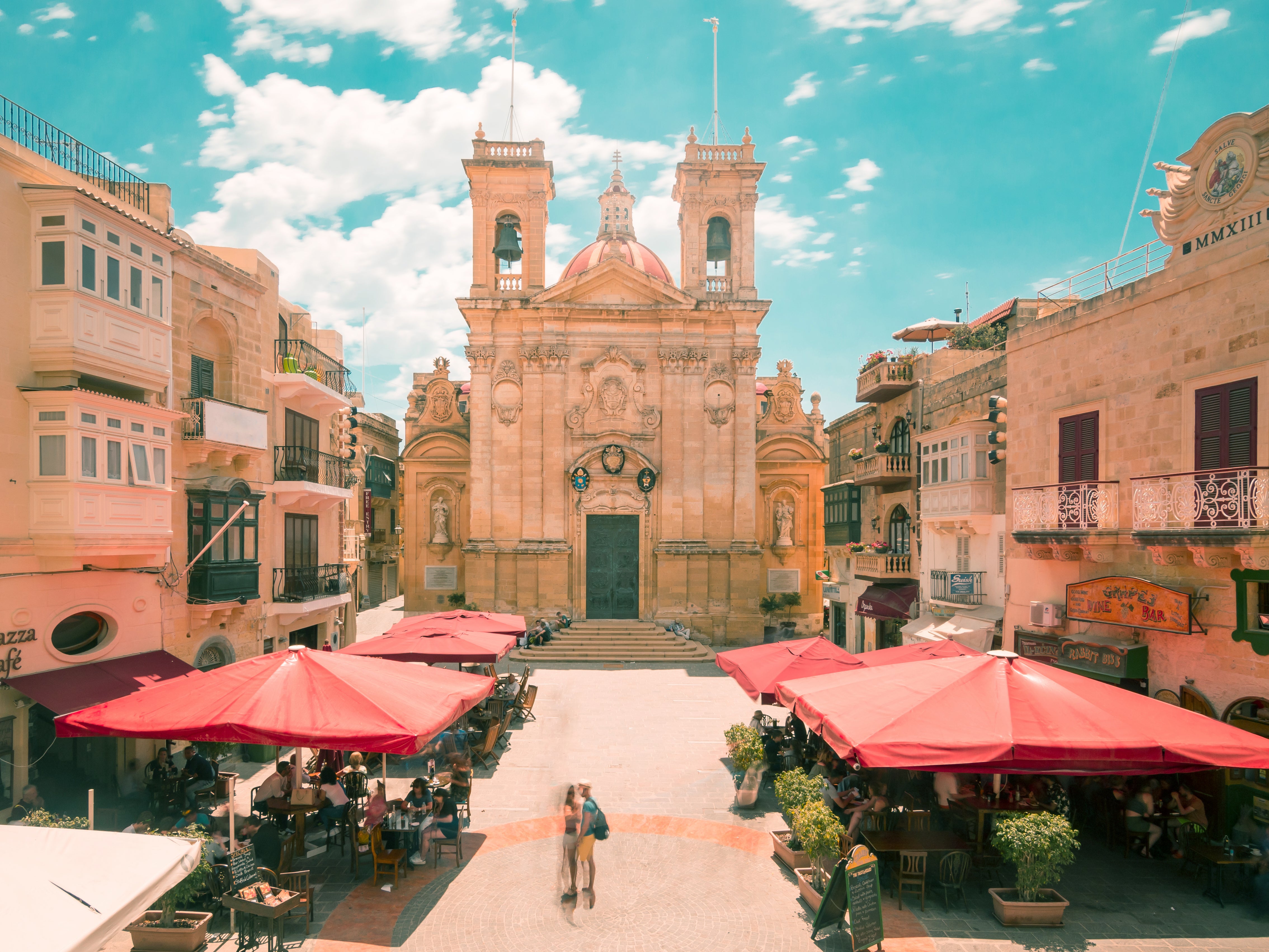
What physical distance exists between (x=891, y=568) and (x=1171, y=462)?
466 inches

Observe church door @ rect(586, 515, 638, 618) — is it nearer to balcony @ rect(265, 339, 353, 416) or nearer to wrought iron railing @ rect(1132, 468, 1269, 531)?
balcony @ rect(265, 339, 353, 416)

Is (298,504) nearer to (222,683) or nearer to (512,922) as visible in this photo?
(222,683)

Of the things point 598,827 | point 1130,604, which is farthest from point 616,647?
point 598,827

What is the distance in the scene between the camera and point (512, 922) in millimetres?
9867

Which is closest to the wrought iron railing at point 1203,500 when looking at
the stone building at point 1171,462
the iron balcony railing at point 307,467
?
the stone building at point 1171,462

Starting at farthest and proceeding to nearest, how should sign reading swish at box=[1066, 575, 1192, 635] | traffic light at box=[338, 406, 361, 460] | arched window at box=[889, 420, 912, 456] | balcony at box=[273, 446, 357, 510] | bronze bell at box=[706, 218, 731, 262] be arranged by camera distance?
bronze bell at box=[706, 218, 731, 262] → traffic light at box=[338, 406, 361, 460] → arched window at box=[889, 420, 912, 456] → balcony at box=[273, 446, 357, 510] → sign reading swish at box=[1066, 575, 1192, 635]

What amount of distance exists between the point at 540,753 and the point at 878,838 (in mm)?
8663

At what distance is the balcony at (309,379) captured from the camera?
66.8ft

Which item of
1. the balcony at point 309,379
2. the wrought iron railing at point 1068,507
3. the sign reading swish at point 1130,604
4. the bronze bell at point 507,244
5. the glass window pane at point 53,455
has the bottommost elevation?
the sign reading swish at point 1130,604

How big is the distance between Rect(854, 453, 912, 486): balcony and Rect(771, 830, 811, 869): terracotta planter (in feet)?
49.3

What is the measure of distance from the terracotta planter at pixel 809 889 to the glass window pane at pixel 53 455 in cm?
1358

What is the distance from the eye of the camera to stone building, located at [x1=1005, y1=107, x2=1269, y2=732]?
39.0 ft

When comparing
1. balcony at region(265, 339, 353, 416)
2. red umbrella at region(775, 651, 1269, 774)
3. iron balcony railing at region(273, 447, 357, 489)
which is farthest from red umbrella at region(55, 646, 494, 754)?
balcony at region(265, 339, 353, 416)

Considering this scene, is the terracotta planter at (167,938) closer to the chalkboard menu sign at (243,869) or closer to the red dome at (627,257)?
the chalkboard menu sign at (243,869)
